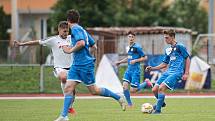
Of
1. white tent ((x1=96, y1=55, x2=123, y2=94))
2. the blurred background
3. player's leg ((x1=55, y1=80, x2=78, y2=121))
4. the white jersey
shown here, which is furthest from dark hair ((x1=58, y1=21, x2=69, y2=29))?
the blurred background

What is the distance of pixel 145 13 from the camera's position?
50.2 meters

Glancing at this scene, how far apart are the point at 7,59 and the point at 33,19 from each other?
1008 inches

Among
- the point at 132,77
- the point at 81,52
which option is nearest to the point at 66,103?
the point at 81,52

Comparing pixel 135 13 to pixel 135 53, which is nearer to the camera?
pixel 135 53

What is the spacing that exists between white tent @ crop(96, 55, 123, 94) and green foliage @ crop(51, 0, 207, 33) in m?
18.4

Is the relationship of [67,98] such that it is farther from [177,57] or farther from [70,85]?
[177,57]

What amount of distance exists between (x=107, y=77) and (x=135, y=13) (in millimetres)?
23291

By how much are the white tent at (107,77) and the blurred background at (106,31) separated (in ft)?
5.40

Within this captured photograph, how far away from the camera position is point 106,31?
3944 centimetres

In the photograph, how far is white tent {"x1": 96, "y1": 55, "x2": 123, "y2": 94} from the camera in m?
27.2

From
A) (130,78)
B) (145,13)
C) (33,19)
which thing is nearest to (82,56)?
(130,78)

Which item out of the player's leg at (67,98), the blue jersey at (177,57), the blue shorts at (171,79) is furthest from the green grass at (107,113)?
the player's leg at (67,98)

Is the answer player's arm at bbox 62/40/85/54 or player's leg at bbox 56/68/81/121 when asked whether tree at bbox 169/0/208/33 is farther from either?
player's arm at bbox 62/40/85/54

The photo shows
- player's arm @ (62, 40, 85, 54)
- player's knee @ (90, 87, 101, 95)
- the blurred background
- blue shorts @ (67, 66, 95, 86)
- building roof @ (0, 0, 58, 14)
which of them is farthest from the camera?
building roof @ (0, 0, 58, 14)
